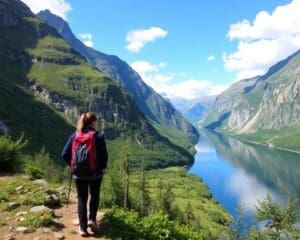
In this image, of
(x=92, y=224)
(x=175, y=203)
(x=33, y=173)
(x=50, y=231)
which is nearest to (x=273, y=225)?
(x=33, y=173)

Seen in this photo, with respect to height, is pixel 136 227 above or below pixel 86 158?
below

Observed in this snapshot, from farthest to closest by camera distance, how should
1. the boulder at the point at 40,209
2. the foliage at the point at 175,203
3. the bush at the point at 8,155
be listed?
1. the foliage at the point at 175,203
2. the bush at the point at 8,155
3. the boulder at the point at 40,209

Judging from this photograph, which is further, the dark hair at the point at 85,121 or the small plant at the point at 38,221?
the small plant at the point at 38,221

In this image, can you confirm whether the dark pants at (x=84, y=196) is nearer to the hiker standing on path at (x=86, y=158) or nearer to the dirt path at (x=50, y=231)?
the hiker standing on path at (x=86, y=158)

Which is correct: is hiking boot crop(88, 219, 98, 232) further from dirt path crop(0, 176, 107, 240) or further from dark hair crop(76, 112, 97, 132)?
dark hair crop(76, 112, 97, 132)

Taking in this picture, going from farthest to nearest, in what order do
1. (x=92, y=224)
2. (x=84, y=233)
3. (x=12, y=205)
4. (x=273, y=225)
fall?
(x=273, y=225)
(x=12, y=205)
(x=92, y=224)
(x=84, y=233)

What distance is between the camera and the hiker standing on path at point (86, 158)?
A: 15.3m

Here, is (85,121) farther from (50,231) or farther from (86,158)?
(50,231)

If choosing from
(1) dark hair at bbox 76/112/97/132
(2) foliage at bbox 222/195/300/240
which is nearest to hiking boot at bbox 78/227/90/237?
(1) dark hair at bbox 76/112/97/132

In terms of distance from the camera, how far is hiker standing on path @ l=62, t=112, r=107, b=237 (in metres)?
15.3

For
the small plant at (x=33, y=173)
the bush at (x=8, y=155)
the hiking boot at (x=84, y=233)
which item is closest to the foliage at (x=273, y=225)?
the bush at (x=8, y=155)

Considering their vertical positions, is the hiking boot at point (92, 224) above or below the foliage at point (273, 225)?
above

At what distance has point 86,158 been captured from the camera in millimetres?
15273

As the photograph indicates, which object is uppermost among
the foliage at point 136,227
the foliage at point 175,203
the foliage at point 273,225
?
the foliage at point 136,227
